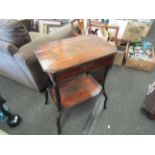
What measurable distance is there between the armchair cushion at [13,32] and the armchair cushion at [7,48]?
5cm

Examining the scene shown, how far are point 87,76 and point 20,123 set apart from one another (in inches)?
31.6

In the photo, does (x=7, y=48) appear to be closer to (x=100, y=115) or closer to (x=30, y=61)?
(x=30, y=61)

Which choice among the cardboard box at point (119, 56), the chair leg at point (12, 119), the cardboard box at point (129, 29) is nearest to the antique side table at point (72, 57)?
the chair leg at point (12, 119)

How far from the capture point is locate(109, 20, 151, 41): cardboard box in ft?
6.32

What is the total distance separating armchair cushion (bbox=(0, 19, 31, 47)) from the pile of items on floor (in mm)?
1160

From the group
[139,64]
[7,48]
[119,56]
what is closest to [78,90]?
[7,48]

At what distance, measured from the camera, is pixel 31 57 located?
1.25 metres

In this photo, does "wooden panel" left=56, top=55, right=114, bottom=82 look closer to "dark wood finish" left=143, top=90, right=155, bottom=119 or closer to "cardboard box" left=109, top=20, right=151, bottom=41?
"dark wood finish" left=143, top=90, right=155, bottom=119

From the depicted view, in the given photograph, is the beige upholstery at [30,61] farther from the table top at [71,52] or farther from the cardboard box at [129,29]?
the cardboard box at [129,29]

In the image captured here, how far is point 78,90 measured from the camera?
1.32 meters

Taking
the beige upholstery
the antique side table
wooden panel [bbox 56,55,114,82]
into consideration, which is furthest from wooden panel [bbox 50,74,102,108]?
wooden panel [bbox 56,55,114,82]
